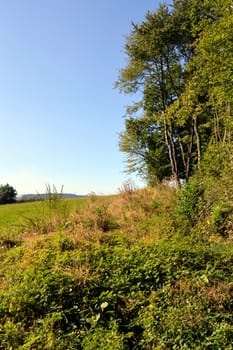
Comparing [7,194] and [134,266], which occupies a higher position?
[7,194]

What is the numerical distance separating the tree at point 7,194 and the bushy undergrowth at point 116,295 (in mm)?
30694

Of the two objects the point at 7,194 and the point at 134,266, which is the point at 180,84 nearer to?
the point at 134,266

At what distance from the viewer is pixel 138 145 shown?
2252 cm

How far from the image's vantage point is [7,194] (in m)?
35.3

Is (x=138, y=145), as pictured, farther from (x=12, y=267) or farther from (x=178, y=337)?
(x=178, y=337)

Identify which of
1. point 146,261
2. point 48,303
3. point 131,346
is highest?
point 146,261

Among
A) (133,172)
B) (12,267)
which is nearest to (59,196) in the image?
(12,267)

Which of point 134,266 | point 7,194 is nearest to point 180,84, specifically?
point 134,266

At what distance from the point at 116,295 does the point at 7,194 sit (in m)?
33.8

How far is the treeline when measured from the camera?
385 inches

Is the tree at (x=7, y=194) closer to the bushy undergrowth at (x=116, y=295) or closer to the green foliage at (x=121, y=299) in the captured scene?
the bushy undergrowth at (x=116, y=295)

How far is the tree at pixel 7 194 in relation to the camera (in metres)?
34.8

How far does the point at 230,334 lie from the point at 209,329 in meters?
0.21

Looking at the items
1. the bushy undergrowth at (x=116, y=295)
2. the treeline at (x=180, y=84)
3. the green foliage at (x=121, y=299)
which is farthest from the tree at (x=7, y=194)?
the green foliage at (x=121, y=299)
